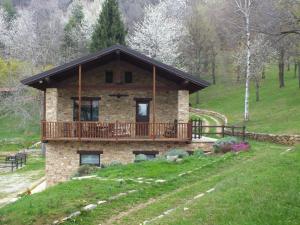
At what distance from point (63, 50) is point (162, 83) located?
47.2 meters

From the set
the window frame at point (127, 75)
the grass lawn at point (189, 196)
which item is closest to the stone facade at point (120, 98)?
the window frame at point (127, 75)

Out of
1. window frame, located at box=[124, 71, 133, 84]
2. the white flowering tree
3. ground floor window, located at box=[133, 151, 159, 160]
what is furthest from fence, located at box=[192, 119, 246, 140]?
the white flowering tree

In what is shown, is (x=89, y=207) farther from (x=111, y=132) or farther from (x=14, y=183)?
(x=14, y=183)

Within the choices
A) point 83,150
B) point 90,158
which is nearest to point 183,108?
point 90,158

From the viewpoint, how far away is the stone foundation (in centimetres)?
2742

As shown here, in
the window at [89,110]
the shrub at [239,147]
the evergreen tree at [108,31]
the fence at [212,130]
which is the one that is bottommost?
the shrub at [239,147]

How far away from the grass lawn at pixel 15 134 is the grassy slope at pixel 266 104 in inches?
790

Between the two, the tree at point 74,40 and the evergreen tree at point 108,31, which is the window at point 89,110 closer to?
the evergreen tree at point 108,31

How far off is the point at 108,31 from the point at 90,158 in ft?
98.8

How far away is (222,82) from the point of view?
69125 mm

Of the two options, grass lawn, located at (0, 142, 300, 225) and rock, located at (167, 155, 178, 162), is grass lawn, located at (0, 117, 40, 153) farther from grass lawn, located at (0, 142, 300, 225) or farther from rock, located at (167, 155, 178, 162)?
grass lawn, located at (0, 142, 300, 225)

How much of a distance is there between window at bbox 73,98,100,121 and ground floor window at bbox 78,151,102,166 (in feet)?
8.91

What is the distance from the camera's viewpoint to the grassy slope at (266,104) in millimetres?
38381

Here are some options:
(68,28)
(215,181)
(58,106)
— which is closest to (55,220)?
(215,181)
